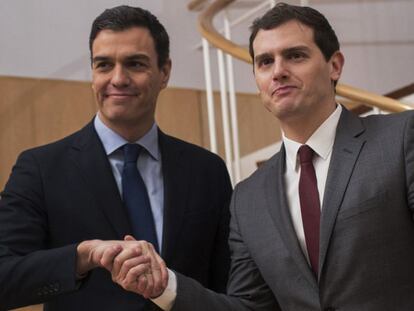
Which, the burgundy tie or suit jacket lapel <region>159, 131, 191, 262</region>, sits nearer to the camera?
the burgundy tie

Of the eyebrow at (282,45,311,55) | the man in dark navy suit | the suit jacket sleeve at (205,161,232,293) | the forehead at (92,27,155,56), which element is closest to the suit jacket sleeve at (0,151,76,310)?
the man in dark navy suit

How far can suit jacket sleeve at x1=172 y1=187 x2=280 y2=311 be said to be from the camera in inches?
75.4

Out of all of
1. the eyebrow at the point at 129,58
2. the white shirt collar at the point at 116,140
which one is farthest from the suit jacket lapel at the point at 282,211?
the eyebrow at the point at 129,58

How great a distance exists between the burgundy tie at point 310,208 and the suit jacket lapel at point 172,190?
14.6 inches

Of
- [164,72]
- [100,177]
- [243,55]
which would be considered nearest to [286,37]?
[164,72]

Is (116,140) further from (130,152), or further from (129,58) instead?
(129,58)

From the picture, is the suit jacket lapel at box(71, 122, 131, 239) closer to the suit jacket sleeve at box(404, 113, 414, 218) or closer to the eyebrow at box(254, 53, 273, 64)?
the eyebrow at box(254, 53, 273, 64)

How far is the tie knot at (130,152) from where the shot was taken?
2037mm

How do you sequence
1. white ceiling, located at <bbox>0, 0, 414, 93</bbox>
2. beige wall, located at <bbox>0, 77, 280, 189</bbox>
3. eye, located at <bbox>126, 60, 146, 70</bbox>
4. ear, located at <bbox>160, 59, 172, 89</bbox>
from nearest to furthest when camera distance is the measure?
1. eye, located at <bbox>126, 60, 146, 70</bbox>
2. ear, located at <bbox>160, 59, 172, 89</bbox>
3. beige wall, located at <bbox>0, 77, 280, 189</bbox>
4. white ceiling, located at <bbox>0, 0, 414, 93</bbox>

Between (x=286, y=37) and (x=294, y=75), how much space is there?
112 mm

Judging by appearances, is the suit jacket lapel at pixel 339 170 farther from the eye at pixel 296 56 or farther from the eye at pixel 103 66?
the eye at pixel 103 66

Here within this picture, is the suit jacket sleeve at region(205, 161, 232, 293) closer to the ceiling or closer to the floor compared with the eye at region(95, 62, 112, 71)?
closer to the floor

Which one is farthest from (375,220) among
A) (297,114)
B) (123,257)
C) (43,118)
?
(43,118)

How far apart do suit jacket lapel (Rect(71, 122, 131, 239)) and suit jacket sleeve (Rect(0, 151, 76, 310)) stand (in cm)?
12
